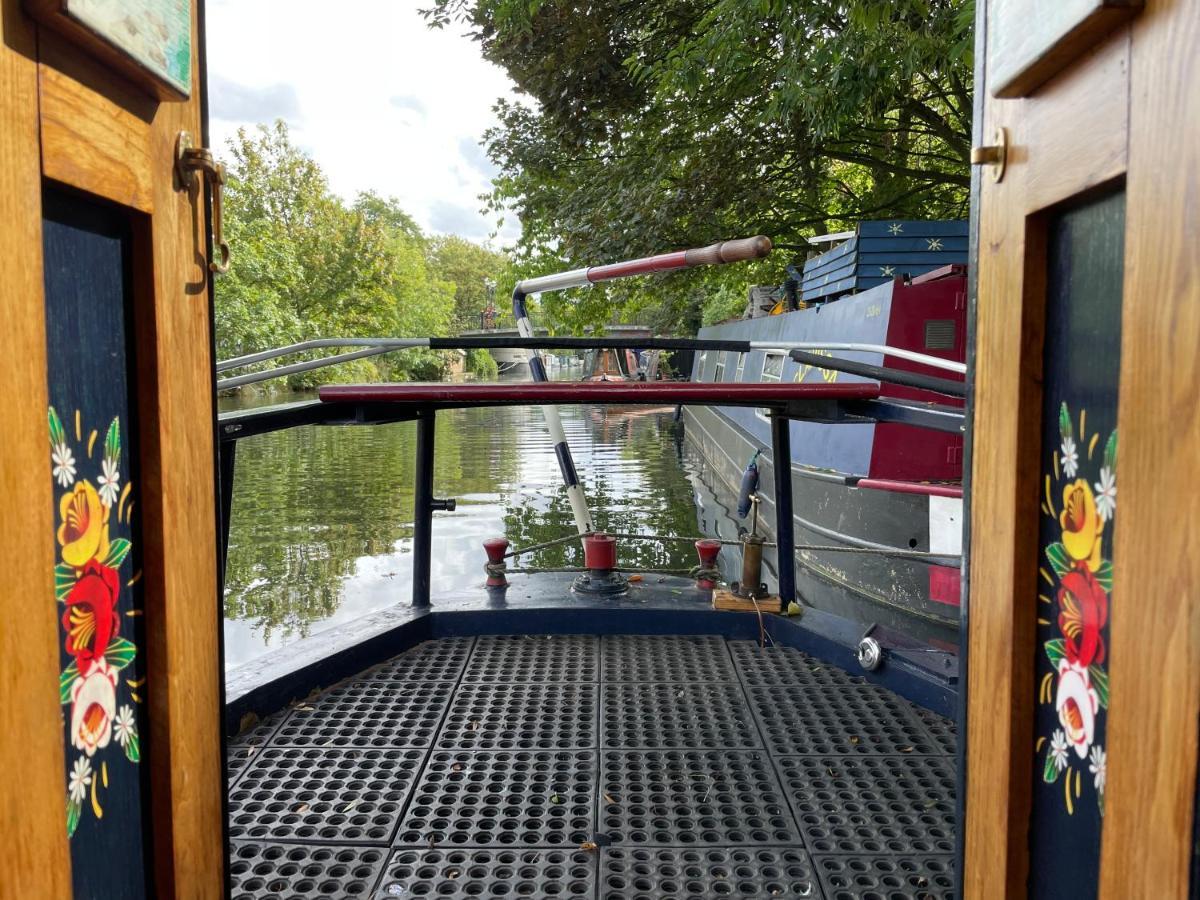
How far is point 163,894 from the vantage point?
1139 mm

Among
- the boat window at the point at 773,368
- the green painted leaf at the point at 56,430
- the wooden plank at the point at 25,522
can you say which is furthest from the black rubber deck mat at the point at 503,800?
the boat window at the point at 773,368

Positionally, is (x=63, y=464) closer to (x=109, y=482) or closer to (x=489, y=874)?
(x=109, y=482)

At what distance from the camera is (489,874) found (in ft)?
6.67

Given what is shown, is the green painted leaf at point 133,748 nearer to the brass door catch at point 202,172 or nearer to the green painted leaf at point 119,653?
the green painted leaf at point 119,653

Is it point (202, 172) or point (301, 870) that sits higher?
point (202, 172)

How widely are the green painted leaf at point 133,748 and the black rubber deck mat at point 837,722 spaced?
200cm

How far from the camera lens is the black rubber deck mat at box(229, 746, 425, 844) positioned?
221 centimetres

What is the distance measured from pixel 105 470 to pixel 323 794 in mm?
1670

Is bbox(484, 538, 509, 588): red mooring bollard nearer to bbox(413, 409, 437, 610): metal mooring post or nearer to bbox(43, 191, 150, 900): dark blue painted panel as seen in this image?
bbox(413, 409, 437, 610): metal mooring post

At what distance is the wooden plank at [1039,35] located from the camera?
85 centimetres

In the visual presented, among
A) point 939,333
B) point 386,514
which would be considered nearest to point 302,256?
point 386,514

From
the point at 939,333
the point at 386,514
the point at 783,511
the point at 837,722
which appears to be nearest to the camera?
the point at 837,722

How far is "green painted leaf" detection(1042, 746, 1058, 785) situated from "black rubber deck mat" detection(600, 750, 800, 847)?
1253 millimetres

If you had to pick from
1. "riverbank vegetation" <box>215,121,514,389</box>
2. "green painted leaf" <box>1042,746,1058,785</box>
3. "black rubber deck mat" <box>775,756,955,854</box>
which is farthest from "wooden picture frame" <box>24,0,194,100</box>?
"riverbank vegetation" <box>215,121,514,389</box>
